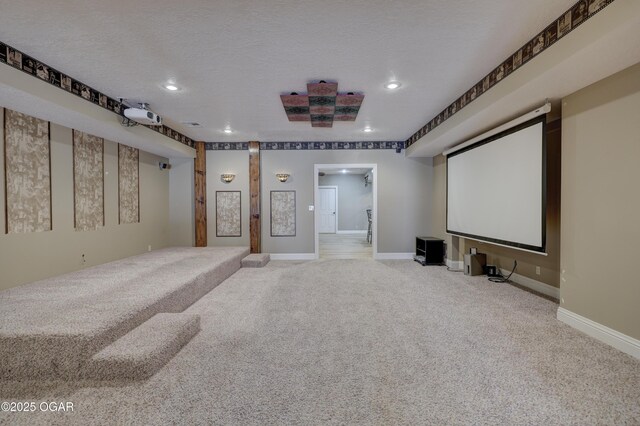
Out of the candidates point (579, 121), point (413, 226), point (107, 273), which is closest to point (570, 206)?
point (579, 121)

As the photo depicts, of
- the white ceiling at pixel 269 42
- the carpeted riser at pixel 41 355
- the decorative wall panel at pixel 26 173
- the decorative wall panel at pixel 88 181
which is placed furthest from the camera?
the decorative wall panel at pixel 88 181

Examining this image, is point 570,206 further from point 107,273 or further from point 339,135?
point 107,273

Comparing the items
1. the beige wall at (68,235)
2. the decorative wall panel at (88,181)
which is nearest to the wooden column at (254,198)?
the beige wall at (68,235)

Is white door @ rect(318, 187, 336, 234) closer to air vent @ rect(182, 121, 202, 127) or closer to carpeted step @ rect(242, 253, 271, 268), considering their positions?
carpeted step @ rect(242, 253, 271, 268)

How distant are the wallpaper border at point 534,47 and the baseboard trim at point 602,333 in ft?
7.92

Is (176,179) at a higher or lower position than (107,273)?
higher

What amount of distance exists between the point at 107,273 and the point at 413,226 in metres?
5.58

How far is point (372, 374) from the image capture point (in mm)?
1898

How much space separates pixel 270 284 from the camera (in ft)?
13.7

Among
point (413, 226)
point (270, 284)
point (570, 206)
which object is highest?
point (570, 206)

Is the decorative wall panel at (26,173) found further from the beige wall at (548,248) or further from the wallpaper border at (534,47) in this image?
the beige wall at (548,248)

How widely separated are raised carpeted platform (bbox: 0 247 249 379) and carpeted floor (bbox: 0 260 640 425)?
158mm

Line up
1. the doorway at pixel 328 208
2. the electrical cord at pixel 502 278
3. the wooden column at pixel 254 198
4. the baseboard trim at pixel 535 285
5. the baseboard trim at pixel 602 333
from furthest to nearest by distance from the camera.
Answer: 1. the doorway at pixel 328 208
2. the wooden column at pixel 254 198
3. the electrical cord at pixel 502 278
4. the baseboard trim at pixel 535 285
5. the baseboard trim at pixel 602 333

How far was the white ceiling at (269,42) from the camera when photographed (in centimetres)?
195
